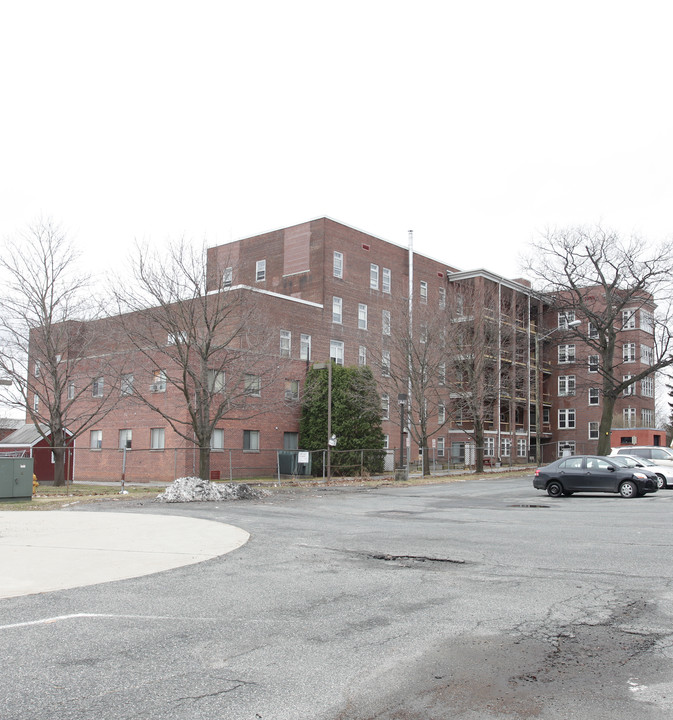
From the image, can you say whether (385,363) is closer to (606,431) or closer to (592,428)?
(606,431)

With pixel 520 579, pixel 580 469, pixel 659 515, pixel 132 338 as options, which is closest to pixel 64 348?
pixel 132 338

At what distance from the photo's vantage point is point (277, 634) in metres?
6.42

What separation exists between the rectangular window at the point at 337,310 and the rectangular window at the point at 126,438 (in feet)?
54.1

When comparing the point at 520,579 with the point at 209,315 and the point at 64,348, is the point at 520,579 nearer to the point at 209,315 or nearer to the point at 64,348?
the point at 209,315

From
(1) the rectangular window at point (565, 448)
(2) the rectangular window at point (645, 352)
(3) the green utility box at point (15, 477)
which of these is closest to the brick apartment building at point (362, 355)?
(2) the rectangular window at point (645, 352)

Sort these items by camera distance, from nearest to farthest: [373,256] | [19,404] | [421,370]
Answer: [19,404] < [421,370] < [373,256]

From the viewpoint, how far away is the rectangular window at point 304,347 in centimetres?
4753

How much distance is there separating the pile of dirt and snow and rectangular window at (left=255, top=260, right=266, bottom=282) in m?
31.8

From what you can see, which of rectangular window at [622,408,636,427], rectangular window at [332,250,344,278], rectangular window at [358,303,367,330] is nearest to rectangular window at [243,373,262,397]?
rectangular window at [332,250,344,278]

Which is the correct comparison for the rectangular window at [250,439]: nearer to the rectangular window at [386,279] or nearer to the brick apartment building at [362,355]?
the brick apartment building at [362,355]

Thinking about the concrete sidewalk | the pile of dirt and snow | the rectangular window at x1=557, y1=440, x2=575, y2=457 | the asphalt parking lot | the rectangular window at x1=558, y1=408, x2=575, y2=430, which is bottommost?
the rectangular window at x1=557, y1=440, x2=575, y2=457

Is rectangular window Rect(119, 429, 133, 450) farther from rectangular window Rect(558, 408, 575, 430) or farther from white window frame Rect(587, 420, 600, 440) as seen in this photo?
white window frame Rect(587, 420, 600, 440)

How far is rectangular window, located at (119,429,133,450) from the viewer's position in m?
41.5

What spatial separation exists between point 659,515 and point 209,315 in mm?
20945
